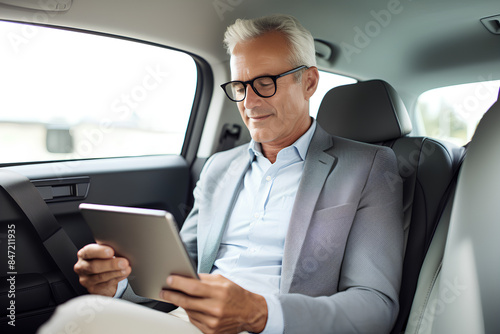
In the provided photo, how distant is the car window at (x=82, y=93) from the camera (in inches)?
71.0

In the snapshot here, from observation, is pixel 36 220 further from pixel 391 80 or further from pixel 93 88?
pixel 391 80

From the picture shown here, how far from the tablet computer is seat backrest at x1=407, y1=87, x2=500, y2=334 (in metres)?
0.66

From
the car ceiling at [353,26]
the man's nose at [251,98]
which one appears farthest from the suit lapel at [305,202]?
the car ceiling at [353,26]

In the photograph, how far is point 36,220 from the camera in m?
1.72

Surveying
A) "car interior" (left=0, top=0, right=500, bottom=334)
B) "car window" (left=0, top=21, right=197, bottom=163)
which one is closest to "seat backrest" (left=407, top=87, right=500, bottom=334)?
"car interior" (left=0, top=0, right=500, bottom=334)

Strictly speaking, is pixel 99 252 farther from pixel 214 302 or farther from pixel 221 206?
pixel 221 206

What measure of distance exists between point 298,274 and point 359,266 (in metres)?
0.18

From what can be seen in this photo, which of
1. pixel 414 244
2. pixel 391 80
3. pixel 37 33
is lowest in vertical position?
pixel 414 244

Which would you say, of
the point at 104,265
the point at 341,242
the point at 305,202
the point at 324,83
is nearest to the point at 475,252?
the point at 341,242

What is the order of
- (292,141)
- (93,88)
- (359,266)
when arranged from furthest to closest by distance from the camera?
(93,88) → (292,141) → (359,266)

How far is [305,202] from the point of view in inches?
53.6

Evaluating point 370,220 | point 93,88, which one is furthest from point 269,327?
point 93,88

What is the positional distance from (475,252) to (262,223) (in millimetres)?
636

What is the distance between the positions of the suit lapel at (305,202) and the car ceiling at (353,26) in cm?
87
